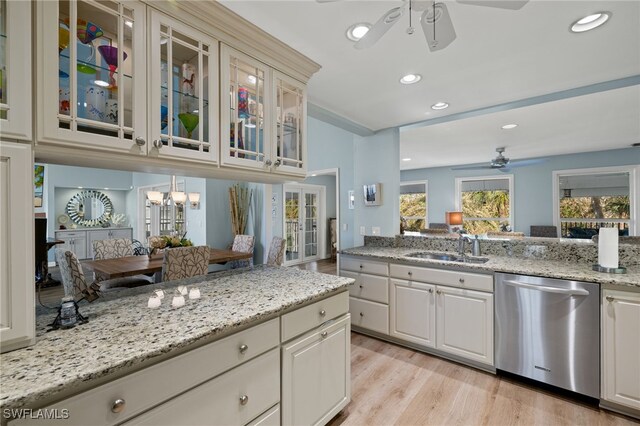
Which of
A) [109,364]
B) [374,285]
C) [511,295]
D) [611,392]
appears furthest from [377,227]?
[109,364]

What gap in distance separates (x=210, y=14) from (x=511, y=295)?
2.80 metres

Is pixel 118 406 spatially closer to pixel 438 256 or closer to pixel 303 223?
pixel 438 256

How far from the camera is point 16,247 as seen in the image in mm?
925

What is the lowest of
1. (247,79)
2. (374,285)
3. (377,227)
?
(374,285)

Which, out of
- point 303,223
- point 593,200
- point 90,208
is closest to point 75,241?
point 90,208

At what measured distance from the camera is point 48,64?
1.00 meters

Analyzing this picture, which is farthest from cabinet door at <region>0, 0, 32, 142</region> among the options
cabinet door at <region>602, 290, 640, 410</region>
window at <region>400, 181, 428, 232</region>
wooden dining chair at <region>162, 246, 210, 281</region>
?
window at <region>400, 181, 428, 232</region>

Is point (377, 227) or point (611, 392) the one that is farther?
point (377, 227)

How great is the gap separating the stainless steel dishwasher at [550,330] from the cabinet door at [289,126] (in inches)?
74.8

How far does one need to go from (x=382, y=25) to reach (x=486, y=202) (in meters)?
7.24

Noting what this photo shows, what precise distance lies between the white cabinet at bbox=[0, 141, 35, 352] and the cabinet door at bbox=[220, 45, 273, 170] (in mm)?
788

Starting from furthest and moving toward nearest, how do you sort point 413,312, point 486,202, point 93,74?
point 486,202 < point 413,312 < point 93,74

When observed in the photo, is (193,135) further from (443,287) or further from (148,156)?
(443,287)

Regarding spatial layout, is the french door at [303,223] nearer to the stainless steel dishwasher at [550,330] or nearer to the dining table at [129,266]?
the dining table at [129,266]
